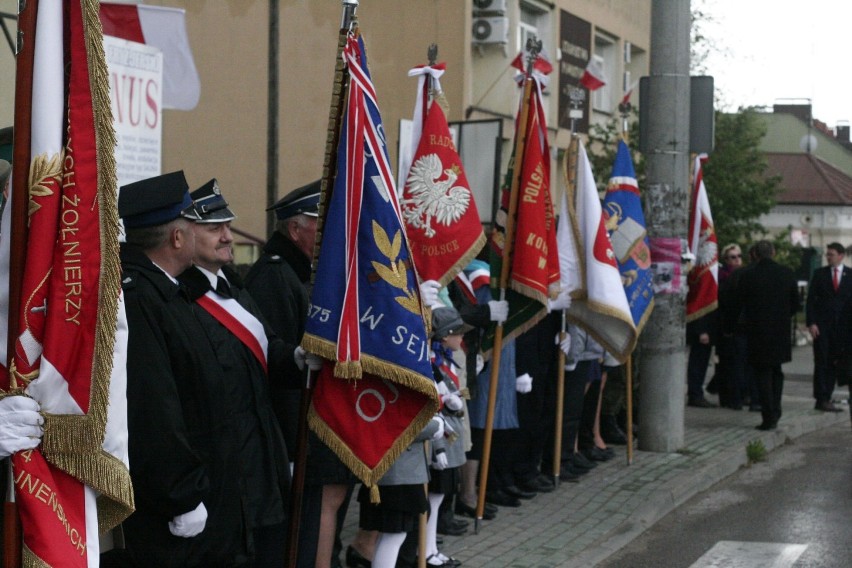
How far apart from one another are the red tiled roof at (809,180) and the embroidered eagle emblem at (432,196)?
43.5 meters

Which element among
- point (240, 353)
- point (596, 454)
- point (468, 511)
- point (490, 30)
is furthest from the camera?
point (490, 30)

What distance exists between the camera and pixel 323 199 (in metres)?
4.91

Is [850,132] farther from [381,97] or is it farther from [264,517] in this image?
[264,517]

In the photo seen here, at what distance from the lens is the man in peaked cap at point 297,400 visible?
17.6 ft

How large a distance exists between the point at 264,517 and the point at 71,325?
1.53 metres

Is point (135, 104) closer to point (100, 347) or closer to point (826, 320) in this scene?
point (100, 347)

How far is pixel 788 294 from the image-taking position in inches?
535

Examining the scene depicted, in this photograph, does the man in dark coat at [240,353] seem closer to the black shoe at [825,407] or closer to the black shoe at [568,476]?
the black shoe at [568,476]

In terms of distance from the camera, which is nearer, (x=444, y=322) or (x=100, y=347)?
(x=100, y=347)

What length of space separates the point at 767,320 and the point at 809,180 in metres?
41.6

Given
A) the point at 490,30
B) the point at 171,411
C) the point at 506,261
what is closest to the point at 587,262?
the point at 506,261

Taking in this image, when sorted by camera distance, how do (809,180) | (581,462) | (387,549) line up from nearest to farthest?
1. (387,549)
2. (581,462)
3. (809,180)

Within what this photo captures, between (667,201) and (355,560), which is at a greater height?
(667,201)

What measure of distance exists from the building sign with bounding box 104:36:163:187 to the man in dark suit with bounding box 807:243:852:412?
923 cm
